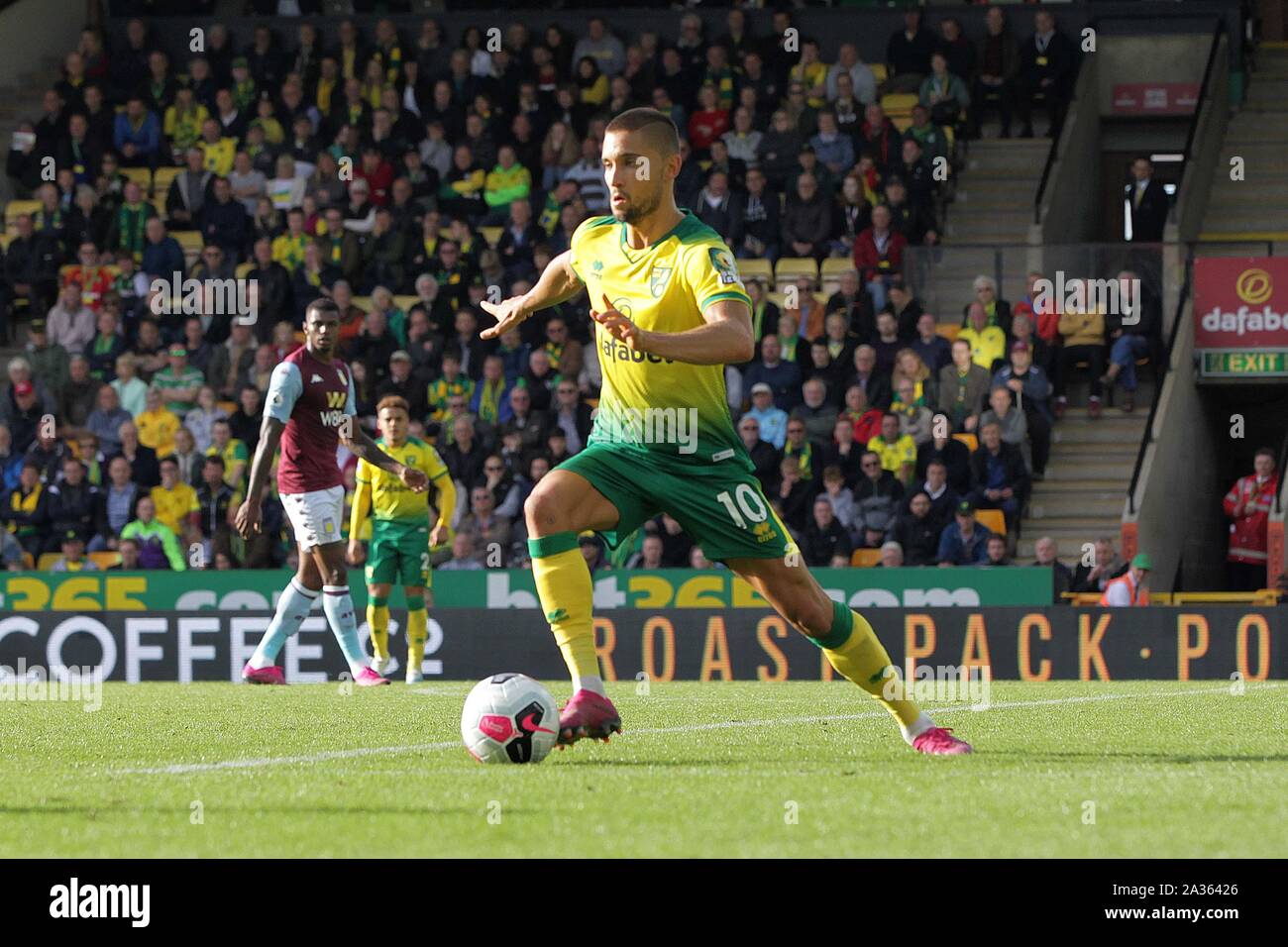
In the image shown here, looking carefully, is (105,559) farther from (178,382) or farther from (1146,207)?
(1146,207)

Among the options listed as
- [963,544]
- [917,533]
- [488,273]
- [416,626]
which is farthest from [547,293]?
[488,273]

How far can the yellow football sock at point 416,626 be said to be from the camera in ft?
49.4

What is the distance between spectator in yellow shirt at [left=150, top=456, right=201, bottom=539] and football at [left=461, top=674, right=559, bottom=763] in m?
12.4

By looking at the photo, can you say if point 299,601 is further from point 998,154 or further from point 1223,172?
point 1223,172

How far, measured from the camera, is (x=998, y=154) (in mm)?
23141

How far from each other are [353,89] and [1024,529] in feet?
31.5

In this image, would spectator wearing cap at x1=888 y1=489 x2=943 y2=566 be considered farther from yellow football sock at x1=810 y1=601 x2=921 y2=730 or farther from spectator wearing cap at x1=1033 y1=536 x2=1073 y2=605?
yellow football sock at x1=810 y1=601 x2=921 y2=730

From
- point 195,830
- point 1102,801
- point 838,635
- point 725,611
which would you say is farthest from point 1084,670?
point 195,830

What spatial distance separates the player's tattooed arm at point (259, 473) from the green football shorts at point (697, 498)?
4.66m

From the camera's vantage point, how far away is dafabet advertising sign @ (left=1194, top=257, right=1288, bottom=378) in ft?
63.9

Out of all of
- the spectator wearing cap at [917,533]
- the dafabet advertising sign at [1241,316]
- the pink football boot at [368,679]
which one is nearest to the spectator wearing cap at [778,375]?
the spectator wearing cap at [917,533]

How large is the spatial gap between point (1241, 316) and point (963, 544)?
4399mm

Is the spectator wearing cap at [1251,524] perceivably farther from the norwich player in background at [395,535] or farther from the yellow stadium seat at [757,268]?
the norwich player in background at [395,535]

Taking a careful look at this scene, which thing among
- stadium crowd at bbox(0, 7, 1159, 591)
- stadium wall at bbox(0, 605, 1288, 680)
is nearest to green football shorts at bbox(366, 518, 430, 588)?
stadium wall at bbox(0, 605, 1288, 680)
